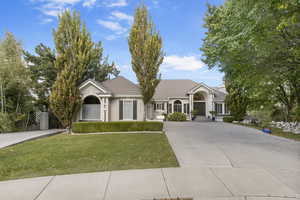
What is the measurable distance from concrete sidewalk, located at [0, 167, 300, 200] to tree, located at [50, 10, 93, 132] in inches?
396

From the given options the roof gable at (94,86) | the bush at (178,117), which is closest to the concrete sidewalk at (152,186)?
the roof gable at (94,86)

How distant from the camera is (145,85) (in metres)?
13.2

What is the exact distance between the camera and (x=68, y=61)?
509 inches

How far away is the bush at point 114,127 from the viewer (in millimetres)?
11773

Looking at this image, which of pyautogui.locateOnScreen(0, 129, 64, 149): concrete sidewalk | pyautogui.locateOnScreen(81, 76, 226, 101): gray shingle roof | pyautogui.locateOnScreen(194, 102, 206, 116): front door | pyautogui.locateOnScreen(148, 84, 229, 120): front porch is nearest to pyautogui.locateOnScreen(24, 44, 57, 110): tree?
pyautogui.locateOnScreen(81, 76, 226, 101): gray shingle roof

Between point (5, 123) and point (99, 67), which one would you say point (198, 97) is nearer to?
point (99, 67)

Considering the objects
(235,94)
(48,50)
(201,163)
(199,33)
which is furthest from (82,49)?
(235,94)

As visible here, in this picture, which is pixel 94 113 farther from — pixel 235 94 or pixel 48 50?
pixel 235 94

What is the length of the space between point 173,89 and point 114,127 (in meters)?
14.4

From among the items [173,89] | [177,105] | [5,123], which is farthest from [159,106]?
Result: [5,123]

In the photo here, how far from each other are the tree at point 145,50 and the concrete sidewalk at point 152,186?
9556 mm

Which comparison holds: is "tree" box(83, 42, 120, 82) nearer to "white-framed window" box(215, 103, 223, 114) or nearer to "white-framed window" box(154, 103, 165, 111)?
"white-framed window" box(154, 103, 165, 111)

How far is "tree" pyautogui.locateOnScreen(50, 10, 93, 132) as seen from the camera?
41.7 ft

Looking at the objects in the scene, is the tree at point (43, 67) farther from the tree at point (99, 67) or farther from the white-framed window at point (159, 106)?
the white-framed window at point (159, 106)
